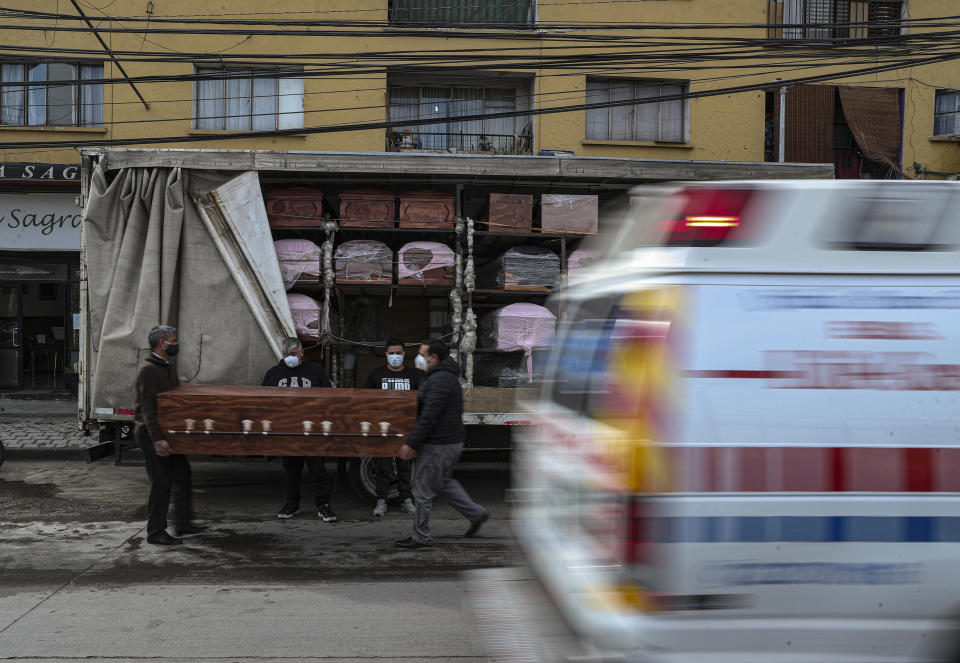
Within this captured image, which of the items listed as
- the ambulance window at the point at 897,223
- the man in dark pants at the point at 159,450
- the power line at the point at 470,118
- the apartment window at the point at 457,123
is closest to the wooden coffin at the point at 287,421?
the man in dark pants at the point at 159,450

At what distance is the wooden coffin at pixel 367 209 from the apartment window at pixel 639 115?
986cm

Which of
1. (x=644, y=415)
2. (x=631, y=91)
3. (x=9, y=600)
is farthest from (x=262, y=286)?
(x=631, y=91)

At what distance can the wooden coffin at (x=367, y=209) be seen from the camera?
30.0 feet

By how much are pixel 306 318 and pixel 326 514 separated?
7.28 feet

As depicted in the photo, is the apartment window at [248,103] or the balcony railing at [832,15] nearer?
the apartment window at [248,103]

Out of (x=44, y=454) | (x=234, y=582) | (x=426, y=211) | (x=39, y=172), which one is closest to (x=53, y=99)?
(x=39, y=172)

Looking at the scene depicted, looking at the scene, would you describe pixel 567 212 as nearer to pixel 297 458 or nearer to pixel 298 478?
pixel 297 458

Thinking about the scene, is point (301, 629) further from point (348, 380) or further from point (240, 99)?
point (240, 99)

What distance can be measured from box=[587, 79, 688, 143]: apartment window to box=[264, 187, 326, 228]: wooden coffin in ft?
33.9

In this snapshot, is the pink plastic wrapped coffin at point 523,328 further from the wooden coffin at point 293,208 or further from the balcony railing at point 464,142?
the balcony railing at point 464,142

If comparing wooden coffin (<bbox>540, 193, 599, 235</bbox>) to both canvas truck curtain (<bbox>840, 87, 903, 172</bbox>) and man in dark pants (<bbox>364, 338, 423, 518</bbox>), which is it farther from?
canvas truck curtain (<bbox>840, 87, 903, 172</bbox>)

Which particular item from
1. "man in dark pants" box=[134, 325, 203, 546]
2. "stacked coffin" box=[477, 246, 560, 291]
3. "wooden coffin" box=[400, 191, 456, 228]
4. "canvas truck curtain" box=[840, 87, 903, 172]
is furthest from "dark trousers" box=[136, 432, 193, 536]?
"canvas truck curtain" box=[840, 87, 903, 172]

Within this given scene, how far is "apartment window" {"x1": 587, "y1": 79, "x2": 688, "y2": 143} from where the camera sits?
18094mm

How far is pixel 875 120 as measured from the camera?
60.0 ft
